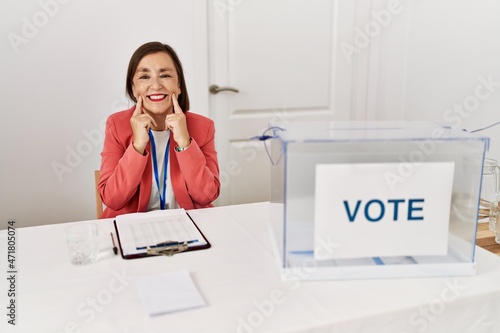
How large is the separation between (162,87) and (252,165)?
1223mm

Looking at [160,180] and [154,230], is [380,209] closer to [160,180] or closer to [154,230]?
[154,230]

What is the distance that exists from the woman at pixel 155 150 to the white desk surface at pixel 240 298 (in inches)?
18.1

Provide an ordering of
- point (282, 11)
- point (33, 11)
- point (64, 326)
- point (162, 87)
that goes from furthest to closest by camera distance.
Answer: point (282, 11) < point (33, 11) < point (162, 87) < point (64, 326)

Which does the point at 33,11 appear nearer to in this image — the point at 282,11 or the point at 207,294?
the point at 282,11

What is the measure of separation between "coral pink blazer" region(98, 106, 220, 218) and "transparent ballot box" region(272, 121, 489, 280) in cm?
65

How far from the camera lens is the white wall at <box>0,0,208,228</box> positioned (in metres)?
2.34

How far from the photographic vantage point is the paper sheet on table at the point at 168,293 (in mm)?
933

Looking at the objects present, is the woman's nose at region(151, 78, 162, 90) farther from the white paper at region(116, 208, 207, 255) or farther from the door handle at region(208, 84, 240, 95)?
the door handle at region(208, 84, 240, 95)

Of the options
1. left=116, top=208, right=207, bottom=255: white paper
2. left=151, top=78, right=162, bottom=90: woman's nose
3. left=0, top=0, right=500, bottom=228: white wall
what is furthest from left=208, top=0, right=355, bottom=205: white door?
left=116, top=208, right=207, bottom=255: white paper

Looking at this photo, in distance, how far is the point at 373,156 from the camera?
1.04 metres

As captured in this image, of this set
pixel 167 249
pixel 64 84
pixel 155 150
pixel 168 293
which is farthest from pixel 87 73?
pixel 168 293

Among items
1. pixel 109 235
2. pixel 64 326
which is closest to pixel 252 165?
pixel 109 235

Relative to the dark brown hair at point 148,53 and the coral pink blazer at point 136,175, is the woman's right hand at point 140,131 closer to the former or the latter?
the coral pink blazer at point 136,175

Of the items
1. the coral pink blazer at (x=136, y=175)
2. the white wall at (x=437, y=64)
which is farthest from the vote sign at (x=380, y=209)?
the white wall at (x=437, y=64)
